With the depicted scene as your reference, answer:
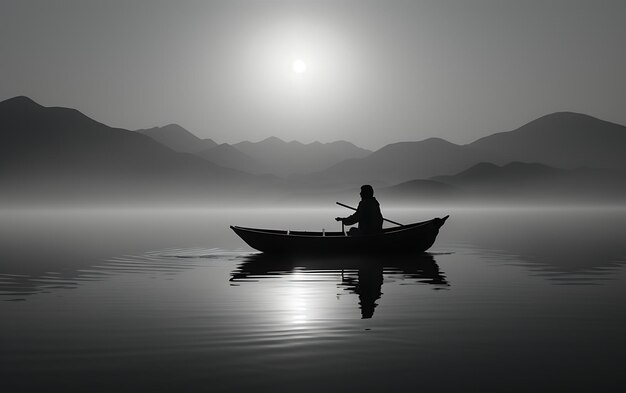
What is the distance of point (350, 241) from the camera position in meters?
30.2

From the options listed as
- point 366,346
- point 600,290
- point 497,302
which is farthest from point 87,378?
point 600,290

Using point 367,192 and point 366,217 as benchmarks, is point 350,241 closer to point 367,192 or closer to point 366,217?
point 366,217

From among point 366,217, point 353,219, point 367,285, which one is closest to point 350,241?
point 366,217

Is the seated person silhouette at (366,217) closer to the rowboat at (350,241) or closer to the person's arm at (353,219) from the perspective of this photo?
the person's arm at (353,219)

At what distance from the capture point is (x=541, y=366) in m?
11.1

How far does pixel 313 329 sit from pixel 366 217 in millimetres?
15918

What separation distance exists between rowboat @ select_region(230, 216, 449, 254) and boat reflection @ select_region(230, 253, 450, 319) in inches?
18.5

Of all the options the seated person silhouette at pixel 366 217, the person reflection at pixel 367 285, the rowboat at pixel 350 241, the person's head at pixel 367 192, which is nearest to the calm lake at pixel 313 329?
the person reflection at pixel 367 285

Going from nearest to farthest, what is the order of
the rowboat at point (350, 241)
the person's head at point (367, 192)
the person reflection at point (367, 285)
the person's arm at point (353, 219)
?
the person reflection at point (367, 285), the person's head at point (367, 192), the person's arm at point (353, 219), the rowboat at point (350, 241)

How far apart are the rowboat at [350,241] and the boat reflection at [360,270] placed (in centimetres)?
47

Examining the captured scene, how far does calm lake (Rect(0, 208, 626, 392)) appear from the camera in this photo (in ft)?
34.1

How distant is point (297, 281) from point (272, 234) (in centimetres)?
817

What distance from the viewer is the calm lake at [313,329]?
10.4 metres

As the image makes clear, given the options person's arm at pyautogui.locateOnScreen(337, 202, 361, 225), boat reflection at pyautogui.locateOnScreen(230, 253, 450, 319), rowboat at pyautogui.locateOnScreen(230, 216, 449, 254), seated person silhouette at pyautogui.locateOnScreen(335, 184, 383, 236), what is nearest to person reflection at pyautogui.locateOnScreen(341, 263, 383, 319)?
boat reflection at pyautogui.locateOnScreen(230, 253, 450, 319)
